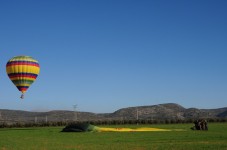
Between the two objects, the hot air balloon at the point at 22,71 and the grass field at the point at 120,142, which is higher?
the hot air balloon at the point at 22,71

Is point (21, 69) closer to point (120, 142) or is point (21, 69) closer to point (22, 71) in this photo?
point (22, 71)

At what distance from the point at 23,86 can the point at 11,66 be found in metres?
2.94

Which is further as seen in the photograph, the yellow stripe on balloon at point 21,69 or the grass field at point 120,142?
the yellow stripe on balloon at point 21,69

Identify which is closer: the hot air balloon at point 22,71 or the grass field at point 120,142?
the grass field at point 120,142

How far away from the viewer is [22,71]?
176ft

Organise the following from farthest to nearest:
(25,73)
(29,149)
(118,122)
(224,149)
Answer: (118,122) < (25,73) < (29,149) < (224,149)

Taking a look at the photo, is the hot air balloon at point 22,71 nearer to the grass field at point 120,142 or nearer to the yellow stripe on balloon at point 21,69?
the yellow stripe on balloon at point 21,69

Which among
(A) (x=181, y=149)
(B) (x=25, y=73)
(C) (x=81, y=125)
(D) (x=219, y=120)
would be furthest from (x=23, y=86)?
(D) (x=219, y=120)

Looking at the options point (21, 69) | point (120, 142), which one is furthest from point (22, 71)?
point (120, 142)

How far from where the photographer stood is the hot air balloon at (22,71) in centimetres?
5379

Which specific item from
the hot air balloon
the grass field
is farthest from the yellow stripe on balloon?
the grass field

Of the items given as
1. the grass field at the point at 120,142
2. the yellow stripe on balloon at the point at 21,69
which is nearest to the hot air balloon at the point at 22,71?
the yellow stripe on balloon at the point at 21,69

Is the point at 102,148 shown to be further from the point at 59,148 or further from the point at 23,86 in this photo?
the point at 23,86

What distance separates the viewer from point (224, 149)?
70.1ft
